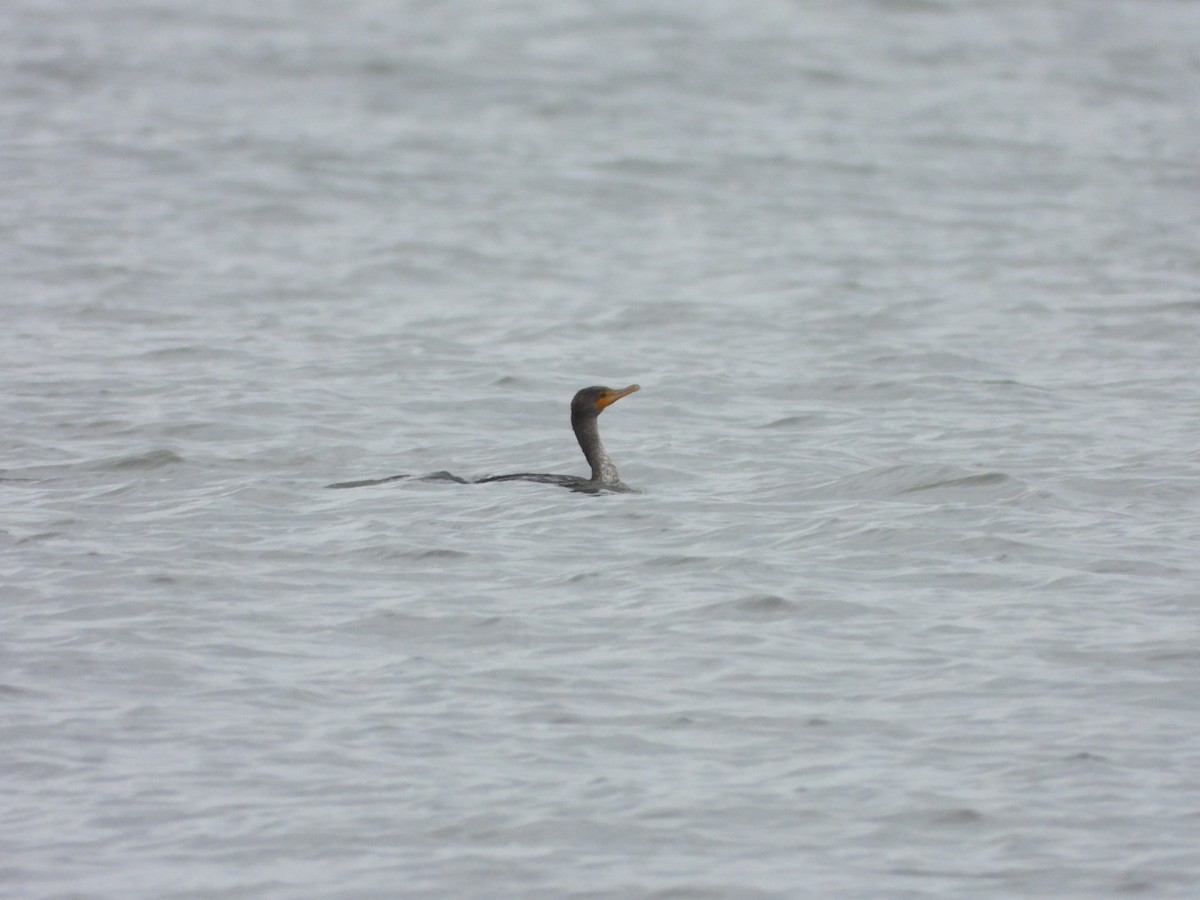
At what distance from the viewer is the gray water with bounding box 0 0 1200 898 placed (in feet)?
22.4

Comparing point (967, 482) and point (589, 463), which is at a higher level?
point (589, 463)

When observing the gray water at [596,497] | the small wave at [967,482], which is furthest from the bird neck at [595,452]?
the small wave at [967,482]

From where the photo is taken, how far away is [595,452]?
1207 centimetres

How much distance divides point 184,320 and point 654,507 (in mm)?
7509

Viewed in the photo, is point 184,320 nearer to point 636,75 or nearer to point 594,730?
point 594,730

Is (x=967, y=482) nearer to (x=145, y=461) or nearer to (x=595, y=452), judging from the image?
(x=595, y=452)

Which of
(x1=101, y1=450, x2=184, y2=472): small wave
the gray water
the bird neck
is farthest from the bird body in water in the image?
(x1=101, y1=450, x2=184, y2=472): small wave

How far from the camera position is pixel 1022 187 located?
78.2 ft

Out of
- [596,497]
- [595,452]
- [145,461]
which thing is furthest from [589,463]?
[145,461]

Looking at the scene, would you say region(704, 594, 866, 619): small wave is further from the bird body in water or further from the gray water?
the bird body in water

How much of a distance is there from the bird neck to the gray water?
386 mm

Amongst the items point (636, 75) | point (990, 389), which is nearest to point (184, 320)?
point (990, 389)

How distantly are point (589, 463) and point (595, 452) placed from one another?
162mm

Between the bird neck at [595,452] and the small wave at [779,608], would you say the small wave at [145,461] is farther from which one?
the small wave at [779,608]
